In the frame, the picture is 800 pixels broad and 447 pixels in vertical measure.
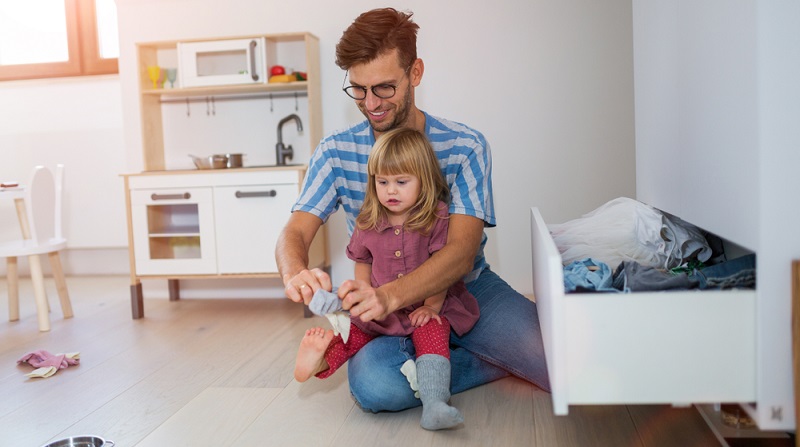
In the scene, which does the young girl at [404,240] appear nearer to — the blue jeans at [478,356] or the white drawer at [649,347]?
the blue jeans at [478,356]

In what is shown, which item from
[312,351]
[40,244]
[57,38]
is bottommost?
[312,351]

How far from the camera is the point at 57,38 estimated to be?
4902 mm

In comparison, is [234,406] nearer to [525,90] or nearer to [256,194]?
[256,194]

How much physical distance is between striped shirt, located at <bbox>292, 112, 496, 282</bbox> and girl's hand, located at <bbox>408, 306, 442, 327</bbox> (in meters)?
0.32

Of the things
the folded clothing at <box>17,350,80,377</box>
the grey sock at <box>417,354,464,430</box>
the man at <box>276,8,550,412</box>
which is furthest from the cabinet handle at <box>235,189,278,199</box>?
the grey sock at <box>417,354,464,430</box>

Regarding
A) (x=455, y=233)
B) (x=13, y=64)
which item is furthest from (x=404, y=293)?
(x=13, y=64)

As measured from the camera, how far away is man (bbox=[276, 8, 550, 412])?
1.98 meters

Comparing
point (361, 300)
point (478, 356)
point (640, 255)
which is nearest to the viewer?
point (361, 300)

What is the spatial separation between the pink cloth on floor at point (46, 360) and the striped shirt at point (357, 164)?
1120 millimetres

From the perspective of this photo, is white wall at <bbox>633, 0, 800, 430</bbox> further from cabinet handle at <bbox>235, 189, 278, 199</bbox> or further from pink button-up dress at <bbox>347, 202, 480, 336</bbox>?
cabinet handle at <bbox>235, 189, 278, 199</bbox>

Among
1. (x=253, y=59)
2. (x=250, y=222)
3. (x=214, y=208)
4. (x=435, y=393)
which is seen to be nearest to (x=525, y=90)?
(x=253, y=59)

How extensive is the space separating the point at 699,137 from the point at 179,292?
306 cm

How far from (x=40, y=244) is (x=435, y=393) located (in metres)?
2.32

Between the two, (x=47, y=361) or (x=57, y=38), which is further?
(x=57, y=38)
